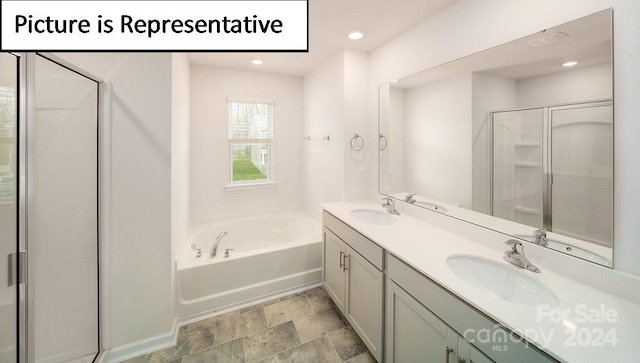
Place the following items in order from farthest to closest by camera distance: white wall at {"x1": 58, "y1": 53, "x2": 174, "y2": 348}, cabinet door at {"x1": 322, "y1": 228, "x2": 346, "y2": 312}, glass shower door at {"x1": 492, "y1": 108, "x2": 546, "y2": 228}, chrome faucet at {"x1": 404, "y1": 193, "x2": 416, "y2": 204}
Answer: chrome faucet at {"x1": 404, "y1": 193, "x2": 416, "y2": 204}, cabinet door at {"x1": 322, "y1": 228, "x2": 346, "y2": 312}, white wall at {"x1": 58, "y1": 53, "x2": 174, "y2": 348}, glass shower door at {"x1": 492, "y1": 108, "x2": 546, "y2": 228}

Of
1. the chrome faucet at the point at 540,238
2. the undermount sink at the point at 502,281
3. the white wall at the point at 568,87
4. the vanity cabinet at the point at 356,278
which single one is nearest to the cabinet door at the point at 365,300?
the vanity cabinet at the point at 356,278

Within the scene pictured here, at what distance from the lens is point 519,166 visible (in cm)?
133

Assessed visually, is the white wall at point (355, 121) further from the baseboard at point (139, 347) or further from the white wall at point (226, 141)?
the baseboard at point (139, 347)

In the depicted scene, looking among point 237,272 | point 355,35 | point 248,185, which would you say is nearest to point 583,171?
point 355,35

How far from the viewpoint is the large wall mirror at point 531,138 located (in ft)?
3.41

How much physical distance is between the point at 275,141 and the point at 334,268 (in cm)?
204

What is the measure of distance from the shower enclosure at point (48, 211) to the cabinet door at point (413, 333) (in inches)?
66.1

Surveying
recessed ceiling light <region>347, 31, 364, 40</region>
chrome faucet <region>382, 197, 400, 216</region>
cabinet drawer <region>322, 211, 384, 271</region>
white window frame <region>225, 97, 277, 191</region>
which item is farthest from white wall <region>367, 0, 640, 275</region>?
white window frame <region>225, 97, 277, 191</region>

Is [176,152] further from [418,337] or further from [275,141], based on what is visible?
[418,337]

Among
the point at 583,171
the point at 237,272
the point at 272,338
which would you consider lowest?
the point at 272,338

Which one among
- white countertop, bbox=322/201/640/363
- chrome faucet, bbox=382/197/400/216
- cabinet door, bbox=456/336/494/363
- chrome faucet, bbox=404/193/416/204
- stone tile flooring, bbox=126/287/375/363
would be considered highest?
chrome faucet, bbox=404/193/416/204

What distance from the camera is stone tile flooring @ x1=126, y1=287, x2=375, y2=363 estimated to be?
Answer: 1633 mm

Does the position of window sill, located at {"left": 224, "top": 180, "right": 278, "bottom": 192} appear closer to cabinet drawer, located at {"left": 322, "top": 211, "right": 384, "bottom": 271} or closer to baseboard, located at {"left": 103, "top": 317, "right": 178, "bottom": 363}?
cabinet drawer, located at {"left": 322, "top": 211, "right": 384, "bottom": 271}

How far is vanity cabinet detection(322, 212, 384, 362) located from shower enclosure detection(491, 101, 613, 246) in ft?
2.68
